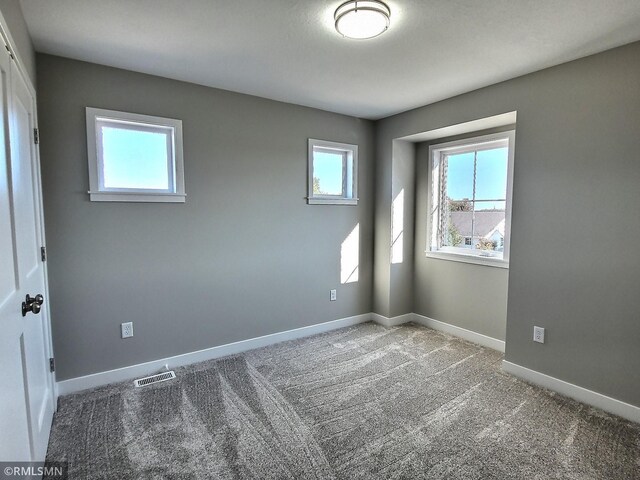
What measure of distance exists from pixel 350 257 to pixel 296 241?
30.2 inches

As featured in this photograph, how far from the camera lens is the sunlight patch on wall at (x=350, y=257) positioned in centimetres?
399

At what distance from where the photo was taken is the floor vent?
2708 mm

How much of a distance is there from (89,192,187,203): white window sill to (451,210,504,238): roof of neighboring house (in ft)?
9.38

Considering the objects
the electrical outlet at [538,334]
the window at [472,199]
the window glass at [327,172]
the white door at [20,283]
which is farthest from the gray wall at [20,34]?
the electrical outlet at [538,334]

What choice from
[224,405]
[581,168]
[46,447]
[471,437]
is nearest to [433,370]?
[471,437]

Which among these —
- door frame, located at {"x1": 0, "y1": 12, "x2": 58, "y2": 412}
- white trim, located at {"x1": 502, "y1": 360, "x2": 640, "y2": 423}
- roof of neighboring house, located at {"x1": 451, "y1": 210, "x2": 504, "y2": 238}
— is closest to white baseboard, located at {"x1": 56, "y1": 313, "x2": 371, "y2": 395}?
door frame, located at {"x1": 0, "y1": 12, "x2": 58, "y2": 412}

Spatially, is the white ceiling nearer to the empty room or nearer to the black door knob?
the empty room

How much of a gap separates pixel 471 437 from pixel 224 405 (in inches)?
63.8

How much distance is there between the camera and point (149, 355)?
2891mm

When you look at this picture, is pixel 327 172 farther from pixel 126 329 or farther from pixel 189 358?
pixel 126 329

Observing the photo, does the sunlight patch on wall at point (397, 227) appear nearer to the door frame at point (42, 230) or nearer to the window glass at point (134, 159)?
the window glass at point (134, 159)

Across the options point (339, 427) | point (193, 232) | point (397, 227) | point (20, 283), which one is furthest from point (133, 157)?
point (397, 227)

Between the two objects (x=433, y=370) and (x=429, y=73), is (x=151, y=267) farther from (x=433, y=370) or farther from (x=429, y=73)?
(x=429, y=73)

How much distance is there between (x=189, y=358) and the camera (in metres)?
3.06
